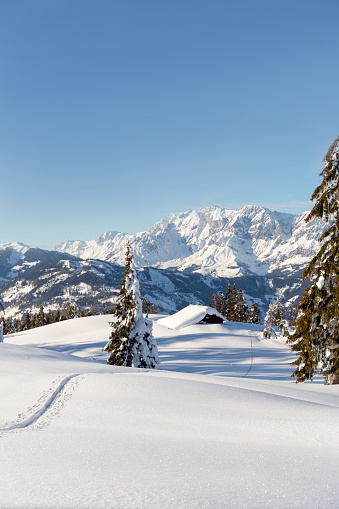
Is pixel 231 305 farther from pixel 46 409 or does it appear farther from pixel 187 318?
pixel 46 409

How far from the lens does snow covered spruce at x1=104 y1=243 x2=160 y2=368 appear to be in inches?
1002

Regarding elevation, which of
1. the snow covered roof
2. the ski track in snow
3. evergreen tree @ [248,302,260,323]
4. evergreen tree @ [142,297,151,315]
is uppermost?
the ski track in snow

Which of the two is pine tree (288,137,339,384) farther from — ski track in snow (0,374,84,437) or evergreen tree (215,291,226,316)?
evergreen tree (215,291,226,316)

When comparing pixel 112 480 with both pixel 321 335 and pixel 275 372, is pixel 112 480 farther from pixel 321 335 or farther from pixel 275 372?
pixel 275 372

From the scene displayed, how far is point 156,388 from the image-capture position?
9.20m

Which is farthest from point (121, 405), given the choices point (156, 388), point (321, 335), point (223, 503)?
point (321, 335)

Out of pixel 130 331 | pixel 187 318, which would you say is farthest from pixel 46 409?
pixel 187 318

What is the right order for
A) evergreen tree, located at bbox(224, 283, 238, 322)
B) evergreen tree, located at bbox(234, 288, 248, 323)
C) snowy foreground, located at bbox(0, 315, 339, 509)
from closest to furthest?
snowy foreground, located at bbox(0, 315, 339, 509) < evergreen tree, located at bbox(234, 288, 248, 323) < evergreen tree, located at bbox(224, 283, 238, 322)

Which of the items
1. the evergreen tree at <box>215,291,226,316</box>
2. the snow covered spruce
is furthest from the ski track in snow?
the evergreen tree at <box>215,291,226,316</box>

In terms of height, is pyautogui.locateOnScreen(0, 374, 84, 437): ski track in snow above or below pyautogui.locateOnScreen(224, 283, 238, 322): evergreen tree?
above

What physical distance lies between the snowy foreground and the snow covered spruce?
13.2m

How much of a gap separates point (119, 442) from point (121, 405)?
94.7 inches

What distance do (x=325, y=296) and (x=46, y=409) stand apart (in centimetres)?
1205

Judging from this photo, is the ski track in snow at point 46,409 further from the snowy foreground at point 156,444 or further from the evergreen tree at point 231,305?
the evergreen tree at point 231,305
